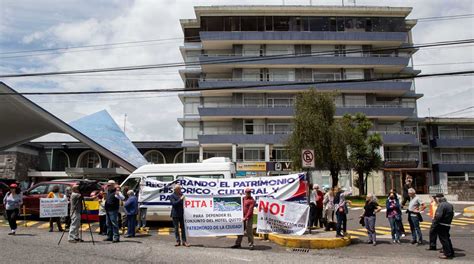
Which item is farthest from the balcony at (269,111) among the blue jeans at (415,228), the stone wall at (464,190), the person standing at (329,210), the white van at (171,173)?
the blue jeans at (415,228)

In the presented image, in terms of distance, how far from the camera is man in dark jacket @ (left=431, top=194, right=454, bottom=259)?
10719mm

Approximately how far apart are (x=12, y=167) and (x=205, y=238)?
128 feet

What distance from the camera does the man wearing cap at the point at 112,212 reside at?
495 inches

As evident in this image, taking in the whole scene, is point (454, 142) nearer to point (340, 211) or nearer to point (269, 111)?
point (269, 111)

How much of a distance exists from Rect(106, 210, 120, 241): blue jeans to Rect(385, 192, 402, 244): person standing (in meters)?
8.50

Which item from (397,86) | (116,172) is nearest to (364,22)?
(397,86)

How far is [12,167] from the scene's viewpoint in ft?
148

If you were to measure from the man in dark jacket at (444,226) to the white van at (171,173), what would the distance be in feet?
25.3

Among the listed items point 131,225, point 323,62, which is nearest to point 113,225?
point 131,225

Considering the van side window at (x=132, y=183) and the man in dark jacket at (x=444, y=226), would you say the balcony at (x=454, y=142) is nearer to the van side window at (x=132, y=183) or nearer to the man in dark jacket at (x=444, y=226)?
the man in dark jacket at (x=444, y=226)

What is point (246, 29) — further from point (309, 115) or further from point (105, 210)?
point (105, 210)

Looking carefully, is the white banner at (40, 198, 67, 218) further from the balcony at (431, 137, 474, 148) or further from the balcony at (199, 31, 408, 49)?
the balcony at (431, 137, 474, 148)

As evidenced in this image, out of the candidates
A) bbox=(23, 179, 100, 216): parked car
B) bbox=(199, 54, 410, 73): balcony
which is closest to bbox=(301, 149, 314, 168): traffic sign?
bbox=(23, 179, 100, 216): parked car

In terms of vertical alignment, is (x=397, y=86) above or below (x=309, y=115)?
above
